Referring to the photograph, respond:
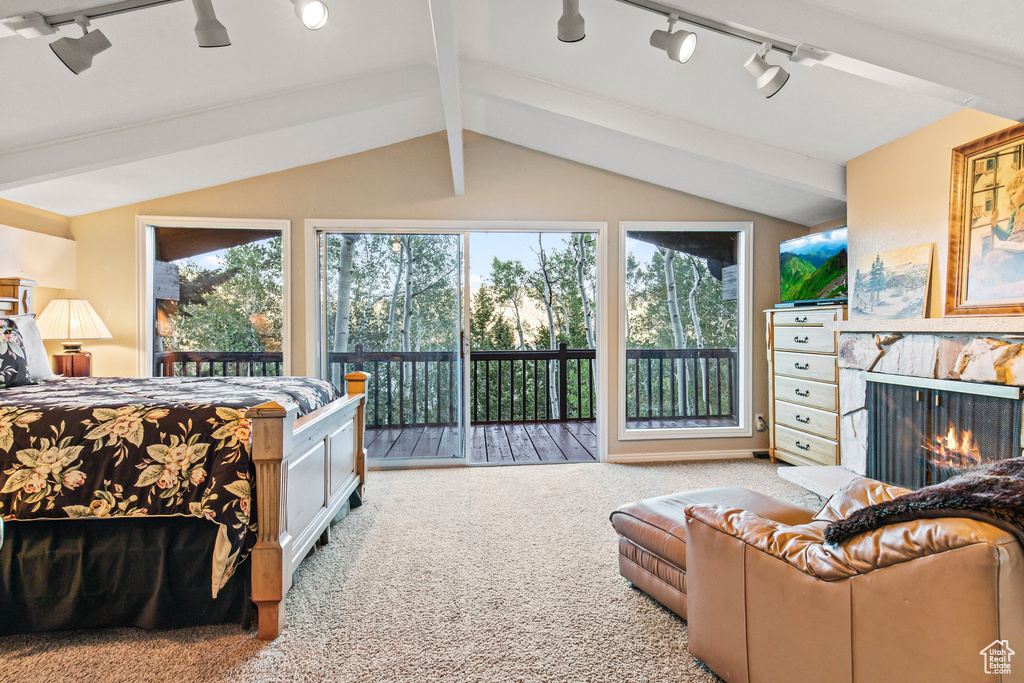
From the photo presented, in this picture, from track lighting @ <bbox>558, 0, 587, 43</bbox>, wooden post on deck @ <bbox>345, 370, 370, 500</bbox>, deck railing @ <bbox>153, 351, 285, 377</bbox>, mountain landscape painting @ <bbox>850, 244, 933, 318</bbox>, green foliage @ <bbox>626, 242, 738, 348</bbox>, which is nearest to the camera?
track lighting @ <bbox>558, 0, 587, 43</bbox>

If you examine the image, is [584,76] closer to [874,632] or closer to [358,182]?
A: [358,182]

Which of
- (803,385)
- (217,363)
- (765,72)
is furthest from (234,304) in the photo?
(803,385)

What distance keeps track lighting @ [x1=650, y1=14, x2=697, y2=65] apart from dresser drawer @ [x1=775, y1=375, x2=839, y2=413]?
246cm

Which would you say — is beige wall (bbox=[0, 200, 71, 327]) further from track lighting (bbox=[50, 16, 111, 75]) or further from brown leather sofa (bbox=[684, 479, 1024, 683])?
brown leather sofa (bbox=[684, 479, 1024, 683])

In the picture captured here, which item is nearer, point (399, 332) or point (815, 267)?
point (815, 267)

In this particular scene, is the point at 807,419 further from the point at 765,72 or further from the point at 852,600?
the point at 852,600

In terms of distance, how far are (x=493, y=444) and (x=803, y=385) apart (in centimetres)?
270

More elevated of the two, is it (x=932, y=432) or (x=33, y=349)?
(x=33, y=349)

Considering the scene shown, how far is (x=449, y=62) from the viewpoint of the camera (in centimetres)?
225

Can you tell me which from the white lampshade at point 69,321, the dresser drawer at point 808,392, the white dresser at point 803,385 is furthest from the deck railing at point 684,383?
the white lampshade at point 69,321

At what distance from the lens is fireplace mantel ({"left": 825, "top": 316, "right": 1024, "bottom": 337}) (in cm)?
218

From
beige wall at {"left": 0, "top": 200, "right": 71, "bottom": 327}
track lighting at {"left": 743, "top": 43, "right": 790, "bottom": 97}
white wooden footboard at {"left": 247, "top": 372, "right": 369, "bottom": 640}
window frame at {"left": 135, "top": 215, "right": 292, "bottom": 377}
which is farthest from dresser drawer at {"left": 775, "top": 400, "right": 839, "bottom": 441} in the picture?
beige wall at {"left": 0, "top": 200, "right": 71, "bottom": 327}

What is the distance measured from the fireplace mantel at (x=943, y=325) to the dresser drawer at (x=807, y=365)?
367mm

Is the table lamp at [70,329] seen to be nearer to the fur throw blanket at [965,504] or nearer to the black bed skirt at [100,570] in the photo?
the black bed skirt at [100,570]
